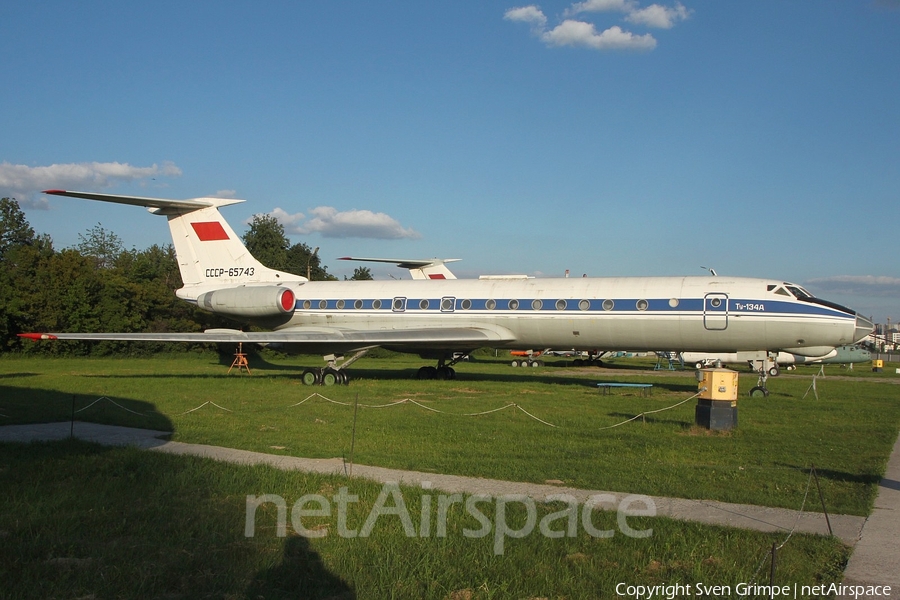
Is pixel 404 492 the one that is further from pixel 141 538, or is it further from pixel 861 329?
pixel 861 329

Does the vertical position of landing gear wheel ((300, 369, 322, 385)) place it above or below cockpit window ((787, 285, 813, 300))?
below

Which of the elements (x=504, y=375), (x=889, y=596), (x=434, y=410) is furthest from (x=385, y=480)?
(x=504, y=375)

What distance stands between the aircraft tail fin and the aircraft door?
49.2ft

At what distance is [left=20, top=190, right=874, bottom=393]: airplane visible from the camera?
20.6 meters

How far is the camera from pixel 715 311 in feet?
68.3

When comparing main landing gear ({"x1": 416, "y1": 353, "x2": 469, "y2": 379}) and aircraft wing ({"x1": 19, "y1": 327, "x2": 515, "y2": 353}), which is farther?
main landing gear ({"x1": 416, "y1": 353, "x2": 469, "y2": 379})

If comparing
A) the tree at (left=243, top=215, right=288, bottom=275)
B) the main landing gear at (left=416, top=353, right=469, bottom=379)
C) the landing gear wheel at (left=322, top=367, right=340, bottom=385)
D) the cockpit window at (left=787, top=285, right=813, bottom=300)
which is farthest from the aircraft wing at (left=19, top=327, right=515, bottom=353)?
the tree at (left=243, top=215, right=288, bottom=275)

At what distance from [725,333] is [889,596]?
16.3 meters

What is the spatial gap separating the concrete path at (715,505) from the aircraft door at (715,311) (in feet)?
30.7

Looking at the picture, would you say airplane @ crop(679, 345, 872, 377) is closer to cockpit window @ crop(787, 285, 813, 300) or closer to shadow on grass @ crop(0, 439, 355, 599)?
cockpit window @ crop(787, 285, 813, 300)

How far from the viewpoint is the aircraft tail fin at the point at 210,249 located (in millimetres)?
27703

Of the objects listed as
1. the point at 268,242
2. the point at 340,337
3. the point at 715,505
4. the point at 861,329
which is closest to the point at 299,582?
the point at 715,505
